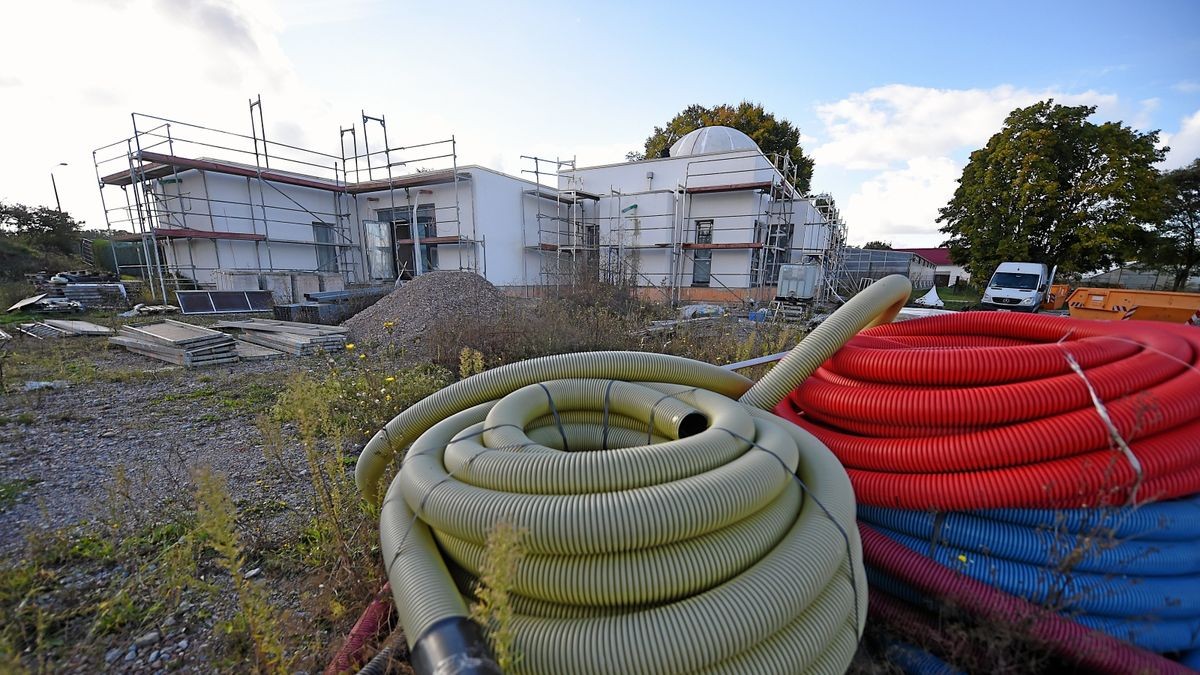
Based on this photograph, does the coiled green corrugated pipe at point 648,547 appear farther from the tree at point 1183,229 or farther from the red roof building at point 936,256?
the red roof building at point 936,256

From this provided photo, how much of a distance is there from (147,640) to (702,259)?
1597 cm

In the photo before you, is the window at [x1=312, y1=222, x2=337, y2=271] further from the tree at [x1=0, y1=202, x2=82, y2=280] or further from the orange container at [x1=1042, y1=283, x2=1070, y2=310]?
the orange container at [x1=1042, y1=283, x2=1070, y2=310]

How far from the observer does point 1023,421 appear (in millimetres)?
1791

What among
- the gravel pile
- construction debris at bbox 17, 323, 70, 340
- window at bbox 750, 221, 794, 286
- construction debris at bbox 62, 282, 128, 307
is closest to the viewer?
construction debris at bbox 17, 323, 70, 340

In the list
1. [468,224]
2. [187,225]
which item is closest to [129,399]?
[468,224]

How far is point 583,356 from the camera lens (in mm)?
2312

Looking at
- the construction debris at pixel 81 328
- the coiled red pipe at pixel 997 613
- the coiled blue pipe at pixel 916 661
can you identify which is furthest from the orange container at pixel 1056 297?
the construction debris at pixel 81 328

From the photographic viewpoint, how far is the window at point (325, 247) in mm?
15347

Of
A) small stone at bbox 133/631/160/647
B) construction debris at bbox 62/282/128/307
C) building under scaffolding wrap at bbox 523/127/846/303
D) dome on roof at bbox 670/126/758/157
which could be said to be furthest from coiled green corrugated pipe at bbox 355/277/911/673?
dome on roof at bbox 670/126/758/157

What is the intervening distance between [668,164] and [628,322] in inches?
458

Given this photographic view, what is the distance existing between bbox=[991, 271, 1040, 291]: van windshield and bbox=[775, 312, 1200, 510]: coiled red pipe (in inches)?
588

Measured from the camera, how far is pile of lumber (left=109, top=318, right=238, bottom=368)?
5910mm

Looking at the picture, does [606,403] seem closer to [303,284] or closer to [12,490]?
[12,490]

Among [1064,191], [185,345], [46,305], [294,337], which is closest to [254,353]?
[294,337]
